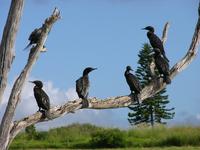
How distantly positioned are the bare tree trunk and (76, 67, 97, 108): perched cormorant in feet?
3.34

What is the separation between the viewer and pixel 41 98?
8.09m

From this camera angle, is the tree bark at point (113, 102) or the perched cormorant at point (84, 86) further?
the perched cormorant at point (84, 86)

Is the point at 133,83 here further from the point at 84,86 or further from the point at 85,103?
the point at 85,103

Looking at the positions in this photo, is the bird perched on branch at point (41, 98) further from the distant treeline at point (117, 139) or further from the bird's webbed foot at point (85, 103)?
the distant treeline at point (117, 139)

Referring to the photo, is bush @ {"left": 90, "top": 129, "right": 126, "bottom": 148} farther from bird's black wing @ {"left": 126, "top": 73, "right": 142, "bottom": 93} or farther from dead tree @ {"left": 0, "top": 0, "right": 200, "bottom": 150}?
dead tree @ {"left": 0, "top": 0, "right": 200, "bottom": 150}

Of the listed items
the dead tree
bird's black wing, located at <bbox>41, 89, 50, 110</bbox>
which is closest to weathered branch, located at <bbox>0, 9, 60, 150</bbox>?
the dead tree

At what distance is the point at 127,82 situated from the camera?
9195mm

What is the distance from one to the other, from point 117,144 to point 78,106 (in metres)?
19.4

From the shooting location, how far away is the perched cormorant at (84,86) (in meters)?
7.39

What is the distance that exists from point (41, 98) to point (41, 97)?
0.03 m

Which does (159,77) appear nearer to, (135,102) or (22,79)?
(135,102)

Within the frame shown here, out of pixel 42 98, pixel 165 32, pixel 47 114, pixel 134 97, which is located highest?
pixel 165 32

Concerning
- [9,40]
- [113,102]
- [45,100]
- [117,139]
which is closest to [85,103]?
[113,102]

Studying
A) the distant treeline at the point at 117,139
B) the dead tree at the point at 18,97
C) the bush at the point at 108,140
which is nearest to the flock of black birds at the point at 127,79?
the dead tree at the point at 18,97
